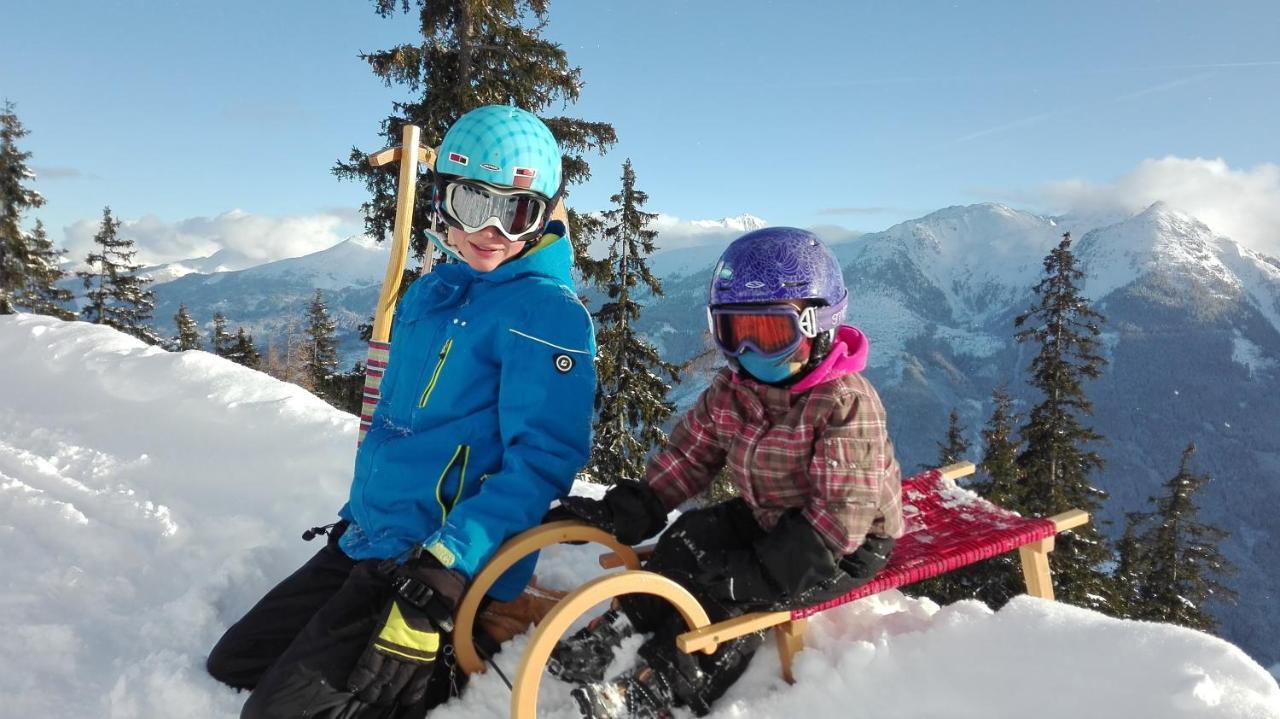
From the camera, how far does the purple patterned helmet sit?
2652 mm

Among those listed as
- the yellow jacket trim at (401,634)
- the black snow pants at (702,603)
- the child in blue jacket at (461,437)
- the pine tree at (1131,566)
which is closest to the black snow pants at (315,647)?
the child in blue jacket at (461,437)

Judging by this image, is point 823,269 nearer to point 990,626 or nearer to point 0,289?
point 990,626

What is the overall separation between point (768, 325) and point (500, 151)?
4.44ft

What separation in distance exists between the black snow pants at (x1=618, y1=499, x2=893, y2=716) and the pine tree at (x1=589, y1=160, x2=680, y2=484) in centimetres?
1215

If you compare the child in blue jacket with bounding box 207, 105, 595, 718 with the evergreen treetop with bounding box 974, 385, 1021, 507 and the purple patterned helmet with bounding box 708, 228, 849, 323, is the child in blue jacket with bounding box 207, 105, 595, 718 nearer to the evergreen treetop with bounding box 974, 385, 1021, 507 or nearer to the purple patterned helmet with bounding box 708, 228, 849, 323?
the purple patterned helmet with bounding box 708, 228, 849, 323

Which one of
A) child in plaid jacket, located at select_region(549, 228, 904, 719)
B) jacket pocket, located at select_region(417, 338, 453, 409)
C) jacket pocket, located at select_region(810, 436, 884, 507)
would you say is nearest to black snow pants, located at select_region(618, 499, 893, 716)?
child in plaid jacket, located at select_region(549, 228, 904, 719)

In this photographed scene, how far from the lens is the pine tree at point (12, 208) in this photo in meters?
25.7

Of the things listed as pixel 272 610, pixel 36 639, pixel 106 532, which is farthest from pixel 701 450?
pixel 106 532

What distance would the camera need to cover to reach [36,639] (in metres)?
3.33

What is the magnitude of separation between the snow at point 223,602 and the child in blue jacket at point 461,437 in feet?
1.50

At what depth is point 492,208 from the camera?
2.92 meters

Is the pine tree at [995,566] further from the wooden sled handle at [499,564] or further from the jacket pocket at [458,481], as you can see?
the jacket pocket at [458,481]

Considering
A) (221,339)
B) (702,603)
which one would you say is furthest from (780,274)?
(221,339)

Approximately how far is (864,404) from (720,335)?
63 centimetres
